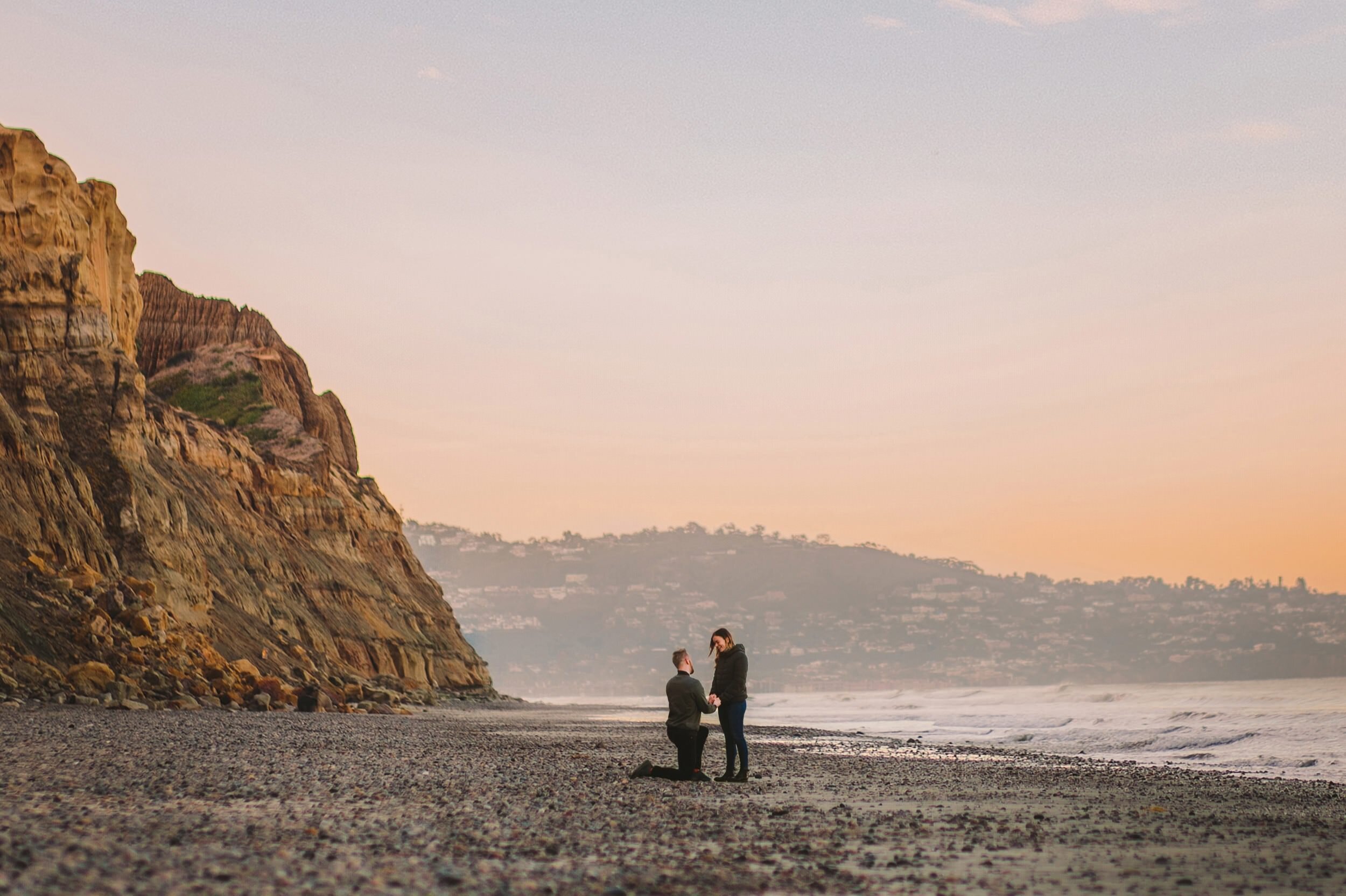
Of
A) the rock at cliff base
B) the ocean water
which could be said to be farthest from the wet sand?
the ocean water

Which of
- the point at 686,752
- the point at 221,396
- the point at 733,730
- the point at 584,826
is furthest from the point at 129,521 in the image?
the point at 221,396

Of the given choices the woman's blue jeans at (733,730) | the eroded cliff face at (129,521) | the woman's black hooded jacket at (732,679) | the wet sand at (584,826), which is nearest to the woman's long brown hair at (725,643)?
the woman's black hooded jacket at (732,679)

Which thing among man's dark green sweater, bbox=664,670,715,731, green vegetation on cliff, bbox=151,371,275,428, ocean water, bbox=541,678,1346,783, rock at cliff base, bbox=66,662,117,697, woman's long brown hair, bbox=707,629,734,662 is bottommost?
ocean water, bbox=541,678,1346,783

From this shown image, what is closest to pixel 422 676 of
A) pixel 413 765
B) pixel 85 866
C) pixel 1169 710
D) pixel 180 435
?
pixel 180 435

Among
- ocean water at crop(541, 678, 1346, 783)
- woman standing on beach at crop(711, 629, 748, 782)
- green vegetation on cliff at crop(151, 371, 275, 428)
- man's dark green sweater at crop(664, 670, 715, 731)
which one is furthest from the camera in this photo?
green vegetation on cliff at crop(151, 371, 275, 428)

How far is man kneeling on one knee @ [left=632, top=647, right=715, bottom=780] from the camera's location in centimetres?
1325

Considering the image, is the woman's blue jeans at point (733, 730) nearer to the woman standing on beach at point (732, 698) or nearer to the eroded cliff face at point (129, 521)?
the woman standing on beach at point (732, 698)

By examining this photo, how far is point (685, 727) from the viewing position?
43.6 feet

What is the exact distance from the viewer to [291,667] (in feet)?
117

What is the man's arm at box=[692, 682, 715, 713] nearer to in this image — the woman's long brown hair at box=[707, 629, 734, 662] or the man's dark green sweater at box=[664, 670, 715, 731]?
the man's dark green sweater at box=[664, 670, 715, 731]

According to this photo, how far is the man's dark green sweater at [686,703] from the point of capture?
13.3 metres

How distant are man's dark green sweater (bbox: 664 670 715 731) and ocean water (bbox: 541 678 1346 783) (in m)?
10.9

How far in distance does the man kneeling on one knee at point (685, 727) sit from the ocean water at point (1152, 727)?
426 inches

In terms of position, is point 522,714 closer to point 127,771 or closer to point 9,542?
point 9,542
